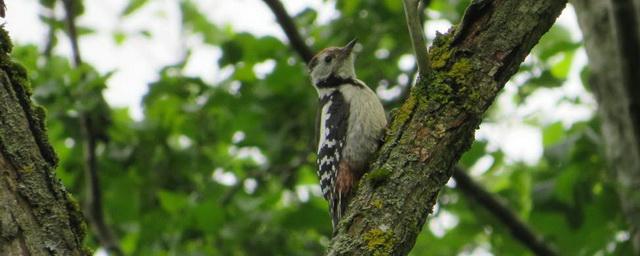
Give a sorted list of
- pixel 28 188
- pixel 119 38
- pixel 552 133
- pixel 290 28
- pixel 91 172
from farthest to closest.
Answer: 1. pixel 119 38
2. pixel 552 133
3. pixel 91 172
4. pixel 290 28
5. pixel 28 188

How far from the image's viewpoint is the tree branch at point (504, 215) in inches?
249

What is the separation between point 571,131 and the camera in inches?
234

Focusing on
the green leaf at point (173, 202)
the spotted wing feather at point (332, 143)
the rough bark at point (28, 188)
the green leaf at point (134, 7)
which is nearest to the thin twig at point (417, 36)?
the rough bark at point (28, 188)

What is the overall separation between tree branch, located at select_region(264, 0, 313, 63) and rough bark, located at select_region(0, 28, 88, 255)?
9.44ft

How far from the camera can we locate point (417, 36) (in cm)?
296

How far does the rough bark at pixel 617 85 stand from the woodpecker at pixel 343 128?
1516 millimetres

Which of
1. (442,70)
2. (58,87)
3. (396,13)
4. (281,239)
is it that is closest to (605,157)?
(396,13)

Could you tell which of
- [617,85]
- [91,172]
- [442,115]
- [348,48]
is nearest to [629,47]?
[617,85]

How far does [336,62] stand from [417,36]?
3172 millimetres

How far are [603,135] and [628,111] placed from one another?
0.23 metres

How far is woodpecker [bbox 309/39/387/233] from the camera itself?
16.0 feet

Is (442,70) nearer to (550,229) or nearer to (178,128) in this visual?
(550,229)

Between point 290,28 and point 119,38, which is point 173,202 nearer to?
point 290,28

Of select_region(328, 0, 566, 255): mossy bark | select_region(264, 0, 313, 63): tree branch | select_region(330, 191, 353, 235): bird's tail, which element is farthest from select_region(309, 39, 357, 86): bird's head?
select_region(328, 0, 566, 255): mossy bark
